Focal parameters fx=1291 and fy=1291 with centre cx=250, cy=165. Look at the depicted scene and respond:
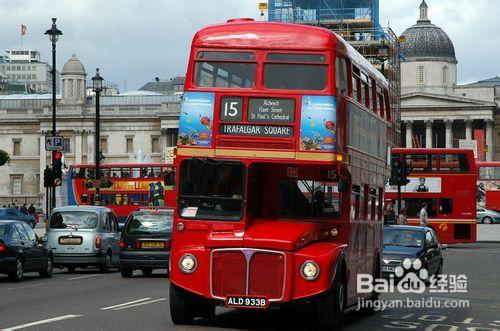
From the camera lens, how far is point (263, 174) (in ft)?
54.3

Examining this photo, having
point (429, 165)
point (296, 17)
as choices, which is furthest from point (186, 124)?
point (296, 17)

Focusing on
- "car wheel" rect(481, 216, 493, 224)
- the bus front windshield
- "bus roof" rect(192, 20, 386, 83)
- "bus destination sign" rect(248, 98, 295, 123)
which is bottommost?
"car wheel" rect(481, 216, 493, 224)

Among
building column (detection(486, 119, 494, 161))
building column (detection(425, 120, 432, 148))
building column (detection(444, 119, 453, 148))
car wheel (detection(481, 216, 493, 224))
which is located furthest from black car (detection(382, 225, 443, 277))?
building column (detection(425, 120, 432, 148))

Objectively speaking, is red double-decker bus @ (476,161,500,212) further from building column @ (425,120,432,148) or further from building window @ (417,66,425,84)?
building column @ (425,120,432,148)

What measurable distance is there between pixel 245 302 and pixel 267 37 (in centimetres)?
343

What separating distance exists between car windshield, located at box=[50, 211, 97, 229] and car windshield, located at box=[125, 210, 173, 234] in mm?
2503

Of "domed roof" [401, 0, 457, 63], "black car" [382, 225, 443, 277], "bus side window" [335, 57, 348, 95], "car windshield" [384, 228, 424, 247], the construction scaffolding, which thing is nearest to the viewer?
"bus side window" [335, 57, 348, 95]

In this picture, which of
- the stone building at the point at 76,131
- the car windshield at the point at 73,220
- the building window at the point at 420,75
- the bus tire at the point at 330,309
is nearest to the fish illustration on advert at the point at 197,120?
the bus tire at the point at 330,309

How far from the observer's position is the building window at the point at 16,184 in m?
146

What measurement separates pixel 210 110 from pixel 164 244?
13.8m

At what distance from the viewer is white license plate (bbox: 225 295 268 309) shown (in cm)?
1541

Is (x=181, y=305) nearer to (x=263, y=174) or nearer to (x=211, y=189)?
(x=211, y=189)

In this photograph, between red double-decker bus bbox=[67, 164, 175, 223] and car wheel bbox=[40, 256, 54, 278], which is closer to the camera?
car wheel bbox=[40, 256, 54, 278]

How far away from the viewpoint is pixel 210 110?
53.6 ft
